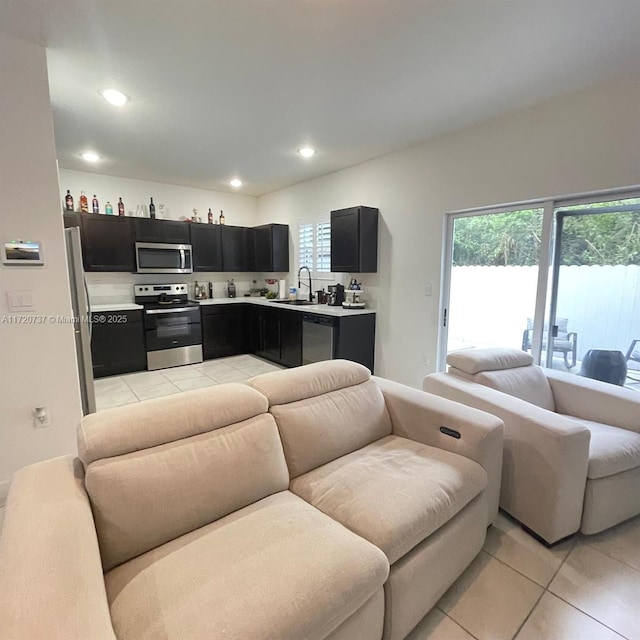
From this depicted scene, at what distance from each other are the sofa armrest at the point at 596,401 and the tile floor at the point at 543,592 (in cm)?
57

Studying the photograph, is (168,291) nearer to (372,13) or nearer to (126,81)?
(126,81)

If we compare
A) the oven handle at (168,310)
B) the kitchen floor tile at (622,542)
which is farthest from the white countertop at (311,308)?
the kitchen floor tile at (622,542)

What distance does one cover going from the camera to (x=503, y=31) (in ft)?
6.36

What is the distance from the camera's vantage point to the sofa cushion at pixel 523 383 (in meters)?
2.31

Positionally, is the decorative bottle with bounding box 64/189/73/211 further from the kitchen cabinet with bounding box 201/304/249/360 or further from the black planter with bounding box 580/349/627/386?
the black planter with bounding box 580/349/627/386

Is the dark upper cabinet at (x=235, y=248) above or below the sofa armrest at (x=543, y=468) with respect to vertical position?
above

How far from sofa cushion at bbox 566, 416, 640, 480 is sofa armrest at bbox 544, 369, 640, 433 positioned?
0.12 metres

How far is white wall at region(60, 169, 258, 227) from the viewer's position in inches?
185

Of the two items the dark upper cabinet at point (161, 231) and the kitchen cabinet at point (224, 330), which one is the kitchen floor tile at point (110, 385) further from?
the dark upper cabinet at point (161, 231)

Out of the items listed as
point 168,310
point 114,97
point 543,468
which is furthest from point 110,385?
point 543,468

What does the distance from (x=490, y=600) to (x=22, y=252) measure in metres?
3.18

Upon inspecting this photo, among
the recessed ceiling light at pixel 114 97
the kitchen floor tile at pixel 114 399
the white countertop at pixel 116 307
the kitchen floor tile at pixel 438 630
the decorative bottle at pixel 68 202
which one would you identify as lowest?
the kitchen floor tile at pixel 438 630

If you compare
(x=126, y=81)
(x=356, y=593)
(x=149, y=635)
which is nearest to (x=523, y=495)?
(x=356, y=593)

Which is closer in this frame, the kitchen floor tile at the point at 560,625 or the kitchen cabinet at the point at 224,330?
the kitchen floor tile at the point at 560,625
